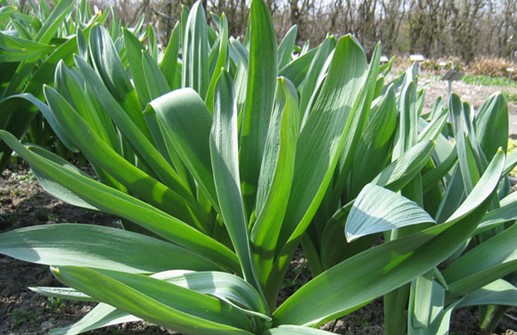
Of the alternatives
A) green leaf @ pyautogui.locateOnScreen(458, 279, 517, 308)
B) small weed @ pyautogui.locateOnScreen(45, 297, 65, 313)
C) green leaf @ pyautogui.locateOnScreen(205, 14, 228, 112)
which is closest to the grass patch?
green leaf @ pyautogui.locateOnScreen(205, 14, 228, 112)

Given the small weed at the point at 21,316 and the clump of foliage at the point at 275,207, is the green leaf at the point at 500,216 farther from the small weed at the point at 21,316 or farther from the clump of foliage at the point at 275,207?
the small weed at the point at 21,316

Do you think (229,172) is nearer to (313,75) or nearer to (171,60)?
(313,75)

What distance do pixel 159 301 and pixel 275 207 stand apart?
0.25 m

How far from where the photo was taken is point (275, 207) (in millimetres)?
887

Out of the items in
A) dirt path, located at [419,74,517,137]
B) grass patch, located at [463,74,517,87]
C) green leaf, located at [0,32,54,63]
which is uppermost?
green leaf, located at [0,32,54,63]

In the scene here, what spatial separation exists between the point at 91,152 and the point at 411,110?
66 cm

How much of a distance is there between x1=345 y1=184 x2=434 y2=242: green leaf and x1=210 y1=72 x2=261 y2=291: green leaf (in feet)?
0.75

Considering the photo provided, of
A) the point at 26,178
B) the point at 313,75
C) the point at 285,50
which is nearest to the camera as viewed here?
the point at 313,75

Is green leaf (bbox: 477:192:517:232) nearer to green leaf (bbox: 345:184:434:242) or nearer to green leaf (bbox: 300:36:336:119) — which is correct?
green leaf (bbox: 345:184:434:242)

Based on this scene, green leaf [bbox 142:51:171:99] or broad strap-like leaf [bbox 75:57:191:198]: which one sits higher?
green leaf [bbox 142:51:171:99]

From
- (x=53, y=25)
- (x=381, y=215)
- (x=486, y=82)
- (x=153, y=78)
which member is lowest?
(x=486, y=82)

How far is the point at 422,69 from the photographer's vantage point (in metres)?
13.7

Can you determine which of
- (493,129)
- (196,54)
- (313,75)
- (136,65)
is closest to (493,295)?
(493,129)

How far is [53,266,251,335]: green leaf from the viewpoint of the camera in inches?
25.2
